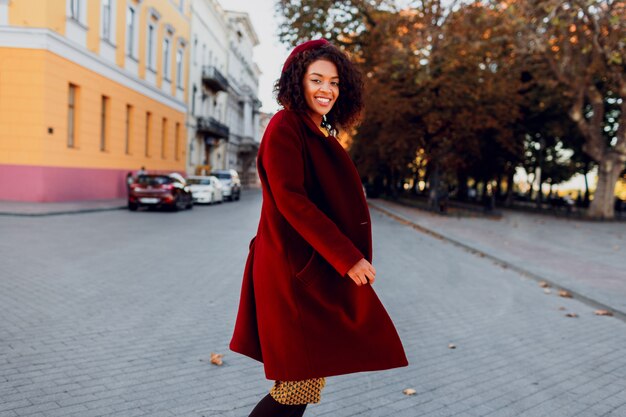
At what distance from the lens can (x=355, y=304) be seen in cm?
232

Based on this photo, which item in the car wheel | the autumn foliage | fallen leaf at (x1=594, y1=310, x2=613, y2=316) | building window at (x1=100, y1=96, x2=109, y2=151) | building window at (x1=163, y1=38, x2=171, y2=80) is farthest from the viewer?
→ building window at (x1=163, y1=38, x2=171, y2=80)

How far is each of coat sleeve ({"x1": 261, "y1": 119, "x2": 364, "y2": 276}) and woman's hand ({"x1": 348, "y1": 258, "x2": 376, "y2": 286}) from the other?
2 centimetres

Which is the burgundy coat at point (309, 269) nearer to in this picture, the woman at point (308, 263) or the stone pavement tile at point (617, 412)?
the woman at point (308, 263)

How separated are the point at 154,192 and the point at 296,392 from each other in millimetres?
19461

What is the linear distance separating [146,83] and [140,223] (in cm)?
1503

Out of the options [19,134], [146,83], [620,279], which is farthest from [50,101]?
[620,279]

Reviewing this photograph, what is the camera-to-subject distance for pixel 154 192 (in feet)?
68.8

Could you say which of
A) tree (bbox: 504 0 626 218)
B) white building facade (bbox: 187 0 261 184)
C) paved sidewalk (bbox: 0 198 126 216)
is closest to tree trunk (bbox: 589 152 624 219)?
tree (bbox: 504 0 626 218)

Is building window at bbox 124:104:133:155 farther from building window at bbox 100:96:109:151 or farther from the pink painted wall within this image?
the pink painted wall

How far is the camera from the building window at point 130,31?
26828 millimetres

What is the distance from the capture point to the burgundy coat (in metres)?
2.19

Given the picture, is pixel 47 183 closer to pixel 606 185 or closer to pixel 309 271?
pixel 309 271

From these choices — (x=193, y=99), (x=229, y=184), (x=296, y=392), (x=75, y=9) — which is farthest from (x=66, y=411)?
(x=193, y=99)

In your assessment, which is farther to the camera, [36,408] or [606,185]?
[606,185]
